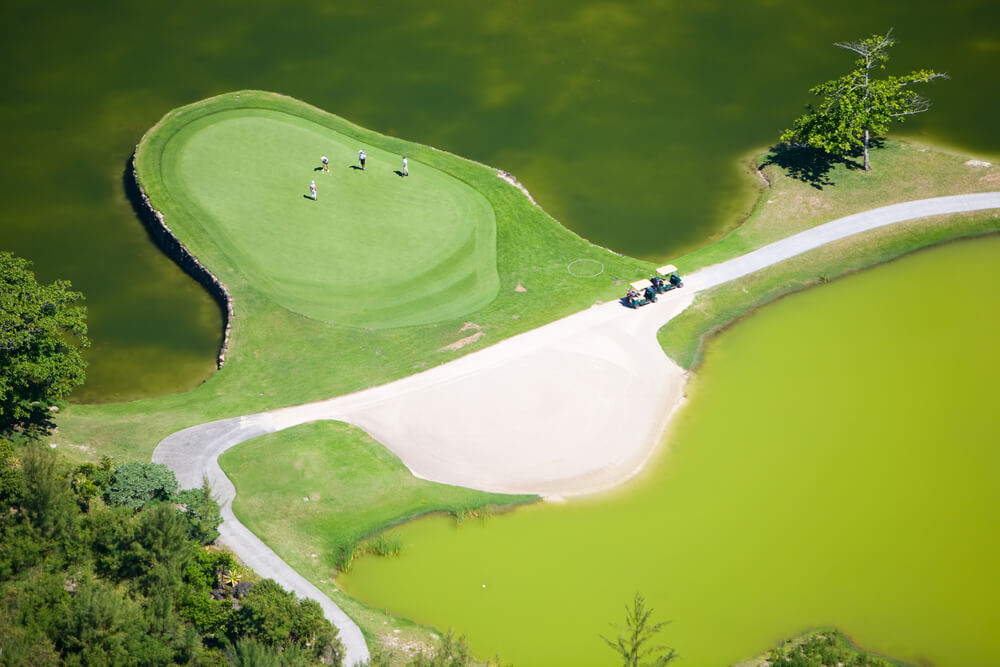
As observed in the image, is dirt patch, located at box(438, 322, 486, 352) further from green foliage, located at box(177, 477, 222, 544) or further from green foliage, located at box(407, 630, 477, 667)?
green foliage, located at box(407, 630, 477, 667)

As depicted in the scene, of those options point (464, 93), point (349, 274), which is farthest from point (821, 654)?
point (464, 93)

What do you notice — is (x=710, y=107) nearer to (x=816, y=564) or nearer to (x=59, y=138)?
(x=816, y=564)

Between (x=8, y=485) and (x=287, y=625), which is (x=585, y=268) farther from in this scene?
(x=8, y=485)

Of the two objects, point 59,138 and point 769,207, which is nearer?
point 769,207

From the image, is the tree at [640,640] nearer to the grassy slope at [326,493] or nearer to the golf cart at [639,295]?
the grassy slope at [326,493]

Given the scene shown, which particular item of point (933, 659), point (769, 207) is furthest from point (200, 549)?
point (769, 207)

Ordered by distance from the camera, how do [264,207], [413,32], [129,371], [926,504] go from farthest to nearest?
[413,32]
[264,207]
[129,371]
[926,504]

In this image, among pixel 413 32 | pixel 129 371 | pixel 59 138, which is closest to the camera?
pixel 129 371
